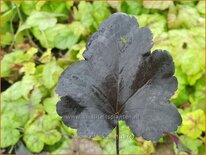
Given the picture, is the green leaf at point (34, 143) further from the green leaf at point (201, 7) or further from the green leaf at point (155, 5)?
the green leaf at point (201, 7)

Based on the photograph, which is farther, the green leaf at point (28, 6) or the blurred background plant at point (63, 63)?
the green leaf at point (28, 6)

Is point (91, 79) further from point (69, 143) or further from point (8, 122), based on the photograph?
point (8, 122)

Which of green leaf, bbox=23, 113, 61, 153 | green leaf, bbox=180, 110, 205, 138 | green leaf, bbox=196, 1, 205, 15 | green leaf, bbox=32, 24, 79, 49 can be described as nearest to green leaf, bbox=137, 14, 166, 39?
green leaf, bbox=196, 1, 205, 15

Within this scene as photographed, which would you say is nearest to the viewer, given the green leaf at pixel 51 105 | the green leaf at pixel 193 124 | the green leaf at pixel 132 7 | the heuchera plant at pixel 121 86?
the heuchera plant at pixel 121 86

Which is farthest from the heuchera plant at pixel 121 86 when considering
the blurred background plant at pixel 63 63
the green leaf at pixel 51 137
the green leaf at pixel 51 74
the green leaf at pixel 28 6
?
the green leaf at pixel 28 6

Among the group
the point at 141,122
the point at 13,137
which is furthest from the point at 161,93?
the point at 13,137

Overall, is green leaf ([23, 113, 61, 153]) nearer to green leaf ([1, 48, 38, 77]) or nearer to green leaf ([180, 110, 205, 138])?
green leaf ([1, 48, 38, 77])
